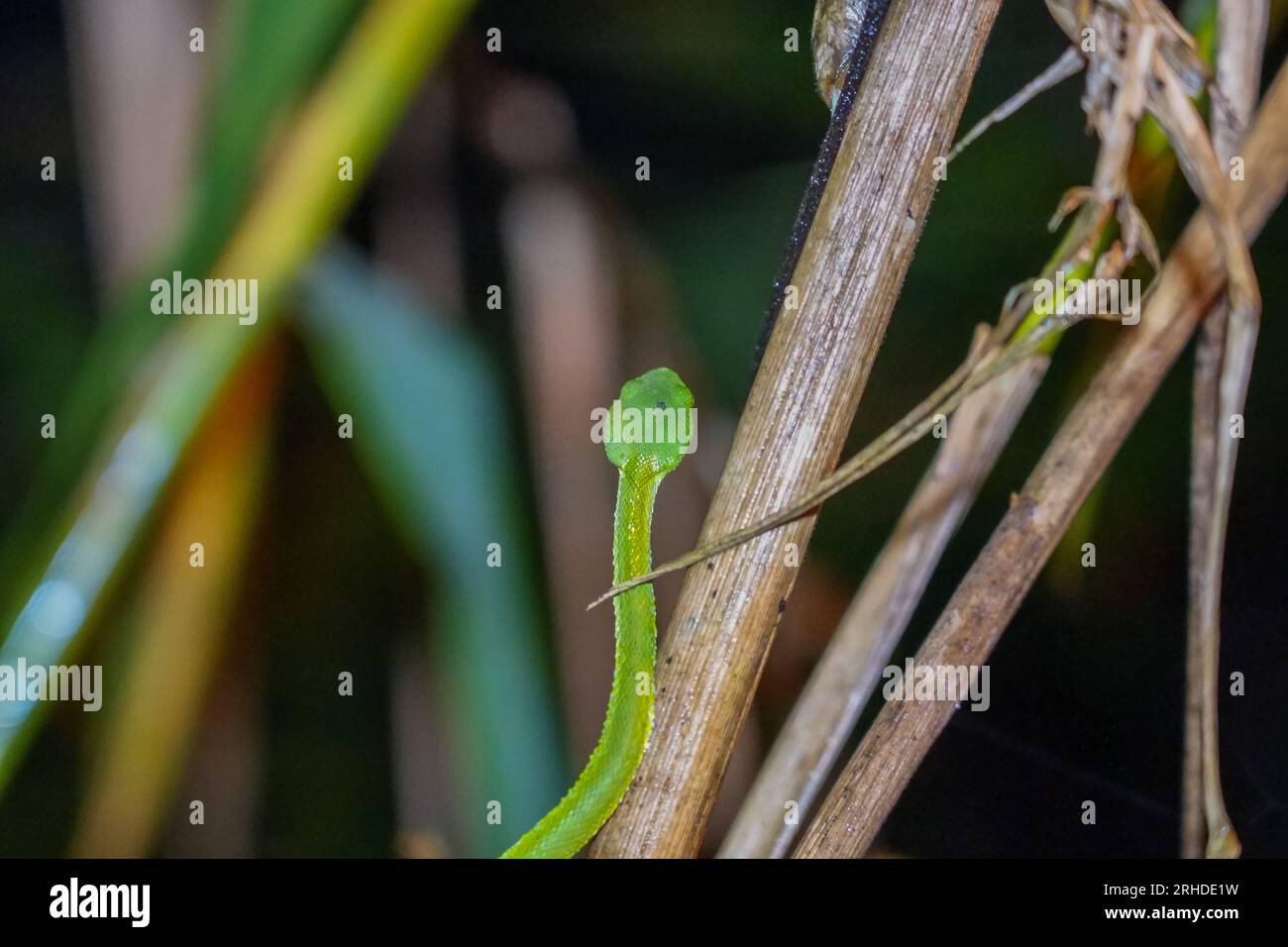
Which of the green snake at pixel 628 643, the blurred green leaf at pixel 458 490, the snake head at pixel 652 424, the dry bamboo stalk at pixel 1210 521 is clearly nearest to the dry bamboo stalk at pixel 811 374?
the green snake at pixel 628 643

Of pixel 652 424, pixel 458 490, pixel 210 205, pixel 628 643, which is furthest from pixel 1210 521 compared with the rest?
pixel 210 205

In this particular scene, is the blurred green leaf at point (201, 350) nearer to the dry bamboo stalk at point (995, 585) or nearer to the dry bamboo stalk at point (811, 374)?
the dry bamboo stalk at point (811, 374)

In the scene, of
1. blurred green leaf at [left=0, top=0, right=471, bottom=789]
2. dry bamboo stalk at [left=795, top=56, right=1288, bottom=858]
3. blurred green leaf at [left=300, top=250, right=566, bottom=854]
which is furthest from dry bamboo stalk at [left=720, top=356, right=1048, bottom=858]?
blurred green leaf at [left=0, top=0, right=471, bottom=789]

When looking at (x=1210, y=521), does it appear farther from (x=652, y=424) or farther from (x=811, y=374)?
(x=652, y=424)
